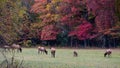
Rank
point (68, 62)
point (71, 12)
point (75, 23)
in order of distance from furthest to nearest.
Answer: point (71, 12), point (75, 23), point (68, 62)

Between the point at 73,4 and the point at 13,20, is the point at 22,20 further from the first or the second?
the point at 73,4

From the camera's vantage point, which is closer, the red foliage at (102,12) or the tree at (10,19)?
the tree at (10,19)

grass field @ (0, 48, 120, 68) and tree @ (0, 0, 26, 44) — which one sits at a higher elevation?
tree @ (0, 0, 26, 44)

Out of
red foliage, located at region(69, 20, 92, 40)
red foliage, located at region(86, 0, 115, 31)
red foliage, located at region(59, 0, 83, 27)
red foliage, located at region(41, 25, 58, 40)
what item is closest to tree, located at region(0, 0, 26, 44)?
red foliage, located at region(86, 0, 115, 31)

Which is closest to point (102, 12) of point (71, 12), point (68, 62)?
point (71, 12)

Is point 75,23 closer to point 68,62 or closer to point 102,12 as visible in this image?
point 102,12

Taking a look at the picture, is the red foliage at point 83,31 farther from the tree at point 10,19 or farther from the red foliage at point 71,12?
the tree at point 10,19

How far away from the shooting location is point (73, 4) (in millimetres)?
62969

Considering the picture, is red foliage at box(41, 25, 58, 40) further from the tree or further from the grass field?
the tree

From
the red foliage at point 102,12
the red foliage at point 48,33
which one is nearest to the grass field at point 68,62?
the red foliage at point 102,12

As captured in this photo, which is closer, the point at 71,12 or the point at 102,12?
the point at 102,12

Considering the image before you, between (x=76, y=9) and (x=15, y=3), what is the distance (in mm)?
46482

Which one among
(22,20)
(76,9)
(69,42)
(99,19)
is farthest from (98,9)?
(22,20)

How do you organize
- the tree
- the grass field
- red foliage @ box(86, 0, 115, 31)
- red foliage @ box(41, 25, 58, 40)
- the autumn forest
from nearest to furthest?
the tree < the grass field < red foliage @ box(86, 0, 115, 31) < the autumn forest < red foliage @ box(41, 25, 58, 40)
